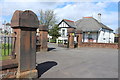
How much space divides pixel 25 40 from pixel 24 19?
0.70m

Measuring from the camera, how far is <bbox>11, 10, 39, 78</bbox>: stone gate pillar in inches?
142

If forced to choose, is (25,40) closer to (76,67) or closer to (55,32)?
(76,67)

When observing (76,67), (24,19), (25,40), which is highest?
(24,19)

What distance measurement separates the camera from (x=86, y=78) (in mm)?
4266

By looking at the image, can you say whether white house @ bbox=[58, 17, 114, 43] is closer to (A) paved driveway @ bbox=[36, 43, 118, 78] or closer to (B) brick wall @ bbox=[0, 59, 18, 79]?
(A) paved driveway @ bbox=[36, 43, 118, 78]

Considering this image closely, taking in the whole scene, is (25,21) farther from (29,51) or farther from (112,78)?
(112,78)

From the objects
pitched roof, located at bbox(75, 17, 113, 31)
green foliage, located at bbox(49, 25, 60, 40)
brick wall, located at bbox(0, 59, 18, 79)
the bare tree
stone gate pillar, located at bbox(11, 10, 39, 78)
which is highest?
the bare tree

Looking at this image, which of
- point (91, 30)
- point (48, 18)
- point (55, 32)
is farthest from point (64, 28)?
point (48, 18)

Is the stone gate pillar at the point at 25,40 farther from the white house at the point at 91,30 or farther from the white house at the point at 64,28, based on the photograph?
the white house at the point at 64,28

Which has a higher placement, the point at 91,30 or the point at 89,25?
the point at 89,25

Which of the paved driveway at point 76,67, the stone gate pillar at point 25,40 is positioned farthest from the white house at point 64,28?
the stone gate pillar at point 25,40

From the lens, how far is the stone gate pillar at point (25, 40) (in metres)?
3.62

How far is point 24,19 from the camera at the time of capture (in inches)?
145

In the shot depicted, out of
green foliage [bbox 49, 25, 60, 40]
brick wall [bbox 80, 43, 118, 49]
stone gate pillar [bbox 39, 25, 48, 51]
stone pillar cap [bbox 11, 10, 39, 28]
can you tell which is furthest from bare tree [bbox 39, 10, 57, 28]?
stone pillar cap [bbox 11, 10, 39, 28]
